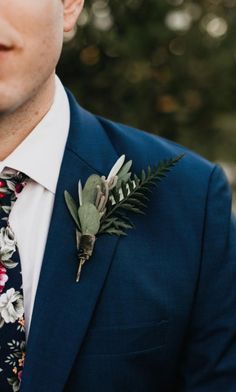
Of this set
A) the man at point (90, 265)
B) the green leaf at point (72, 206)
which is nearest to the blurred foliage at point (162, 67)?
the man at point (90, 265)

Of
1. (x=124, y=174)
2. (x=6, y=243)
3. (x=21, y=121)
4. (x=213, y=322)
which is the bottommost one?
(x=213, y=322)

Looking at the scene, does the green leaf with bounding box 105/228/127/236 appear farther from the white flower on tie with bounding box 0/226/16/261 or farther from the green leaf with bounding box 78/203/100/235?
the white flower on tie with bounding box 0/226/16/261

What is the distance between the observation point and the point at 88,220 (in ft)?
8.85

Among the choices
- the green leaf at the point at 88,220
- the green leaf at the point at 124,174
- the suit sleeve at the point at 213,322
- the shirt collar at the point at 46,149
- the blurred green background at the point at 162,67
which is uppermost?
the shirt collar at the point at 46,149

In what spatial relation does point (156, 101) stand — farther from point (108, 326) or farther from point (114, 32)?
point (108, 326)

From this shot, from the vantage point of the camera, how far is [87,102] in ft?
16.5

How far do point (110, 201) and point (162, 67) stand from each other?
238 centimetres

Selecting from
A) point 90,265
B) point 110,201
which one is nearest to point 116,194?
point 110,201

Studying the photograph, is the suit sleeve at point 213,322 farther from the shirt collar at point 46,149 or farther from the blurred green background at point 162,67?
the blurred green background at point 162,67

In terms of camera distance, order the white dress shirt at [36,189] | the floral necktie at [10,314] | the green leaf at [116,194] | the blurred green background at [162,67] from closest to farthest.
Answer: the floral necktie at [10,314] → the white dress shirt at [36,189] → the green leaf at [116,194] → the blurred green background at [162,67]

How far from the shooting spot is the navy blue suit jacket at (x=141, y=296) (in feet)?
8.58

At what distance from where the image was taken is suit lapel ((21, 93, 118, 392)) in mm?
2568

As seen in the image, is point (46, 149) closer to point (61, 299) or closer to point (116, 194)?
point (116, 194)

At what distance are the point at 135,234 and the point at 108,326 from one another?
0.30 m
